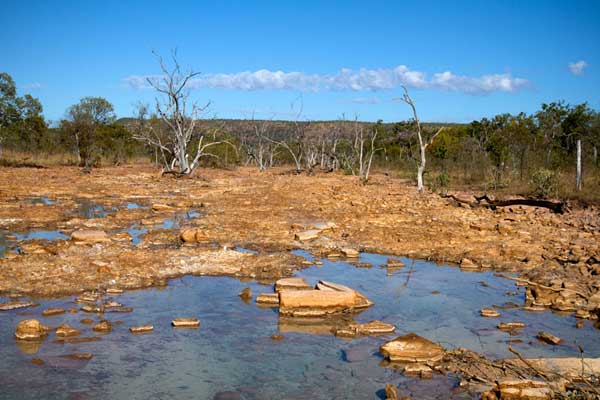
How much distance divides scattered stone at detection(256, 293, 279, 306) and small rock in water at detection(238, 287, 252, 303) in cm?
17

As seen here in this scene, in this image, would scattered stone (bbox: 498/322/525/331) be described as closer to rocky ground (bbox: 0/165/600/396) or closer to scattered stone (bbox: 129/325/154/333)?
rocky ground (bbox: 0/165/600/396)

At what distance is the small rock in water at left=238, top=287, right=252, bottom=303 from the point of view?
7.87 metres

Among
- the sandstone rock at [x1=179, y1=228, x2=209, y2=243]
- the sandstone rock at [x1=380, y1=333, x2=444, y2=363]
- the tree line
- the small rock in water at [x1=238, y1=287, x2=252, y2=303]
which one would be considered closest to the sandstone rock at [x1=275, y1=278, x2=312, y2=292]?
the small rock in water at [x1=238, y1=287, x2=252, y2=303]

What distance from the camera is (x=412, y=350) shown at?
19.3 ft

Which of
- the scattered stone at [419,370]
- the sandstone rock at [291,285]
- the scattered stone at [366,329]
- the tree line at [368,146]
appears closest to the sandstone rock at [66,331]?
the sandstone rock at [291,285]

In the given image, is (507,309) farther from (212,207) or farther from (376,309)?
(212,207)

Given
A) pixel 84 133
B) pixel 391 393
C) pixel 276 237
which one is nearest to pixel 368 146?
pixel 84 133

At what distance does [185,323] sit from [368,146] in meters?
38.5

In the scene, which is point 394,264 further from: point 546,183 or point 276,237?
point 546,183

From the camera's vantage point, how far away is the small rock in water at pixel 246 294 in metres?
7.87

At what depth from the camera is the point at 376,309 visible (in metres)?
7.65

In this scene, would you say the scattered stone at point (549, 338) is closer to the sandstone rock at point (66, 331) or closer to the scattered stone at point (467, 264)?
the scattered stone at point (467, 264)

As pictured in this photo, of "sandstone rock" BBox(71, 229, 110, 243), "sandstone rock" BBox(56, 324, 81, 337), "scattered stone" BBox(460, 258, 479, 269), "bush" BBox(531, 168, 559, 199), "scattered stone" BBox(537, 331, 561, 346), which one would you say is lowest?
"scattered stone" BBox(537, 331, 561, 346)

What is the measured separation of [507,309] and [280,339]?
131 inches
